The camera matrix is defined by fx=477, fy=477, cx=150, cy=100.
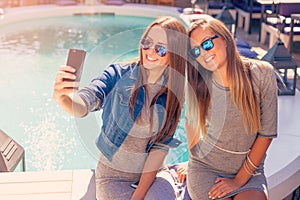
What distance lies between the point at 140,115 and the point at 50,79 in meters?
4.81

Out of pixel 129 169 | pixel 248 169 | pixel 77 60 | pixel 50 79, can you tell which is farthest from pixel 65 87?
pixel 50 79

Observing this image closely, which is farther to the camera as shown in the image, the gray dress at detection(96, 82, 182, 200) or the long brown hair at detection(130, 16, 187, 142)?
the gray dress at detection(96, 82, 182, 200)

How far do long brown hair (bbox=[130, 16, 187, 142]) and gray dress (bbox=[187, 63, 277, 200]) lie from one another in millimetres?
178

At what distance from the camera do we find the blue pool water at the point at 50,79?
442 centimetres

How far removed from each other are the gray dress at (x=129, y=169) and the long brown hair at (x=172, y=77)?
0.14 ft

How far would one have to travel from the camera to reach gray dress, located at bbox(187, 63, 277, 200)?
7.14 ft

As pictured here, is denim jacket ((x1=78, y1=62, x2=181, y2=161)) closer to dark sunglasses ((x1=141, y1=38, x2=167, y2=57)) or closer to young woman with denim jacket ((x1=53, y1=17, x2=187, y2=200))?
young woman with denim jacket ((x1=53, y1=17, x2=187, y2=200))

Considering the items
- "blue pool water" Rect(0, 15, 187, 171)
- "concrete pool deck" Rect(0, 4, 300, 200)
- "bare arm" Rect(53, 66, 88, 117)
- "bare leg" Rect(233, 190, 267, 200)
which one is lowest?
"blue pool water" Rect(0, 15, 187, 171)

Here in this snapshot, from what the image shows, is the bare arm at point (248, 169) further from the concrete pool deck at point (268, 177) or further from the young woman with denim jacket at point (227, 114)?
the concrete pool deck at point (268, 177)

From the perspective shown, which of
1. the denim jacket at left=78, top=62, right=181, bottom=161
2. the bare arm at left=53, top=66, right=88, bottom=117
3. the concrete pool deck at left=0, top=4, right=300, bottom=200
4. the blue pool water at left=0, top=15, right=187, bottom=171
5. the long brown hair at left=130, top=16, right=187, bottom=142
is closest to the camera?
the bare arm at left=53, top=66, right=88, bottom=117

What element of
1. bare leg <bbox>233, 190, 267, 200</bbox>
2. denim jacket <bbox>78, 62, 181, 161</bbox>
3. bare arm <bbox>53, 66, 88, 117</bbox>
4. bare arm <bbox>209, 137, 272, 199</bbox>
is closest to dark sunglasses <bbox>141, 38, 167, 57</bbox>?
denim jacket <bbox>78, 62, 181, 161</bbox>

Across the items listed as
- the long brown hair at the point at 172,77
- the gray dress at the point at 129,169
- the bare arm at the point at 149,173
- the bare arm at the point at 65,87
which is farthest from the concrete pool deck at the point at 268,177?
the bare arm at the point at 65,87

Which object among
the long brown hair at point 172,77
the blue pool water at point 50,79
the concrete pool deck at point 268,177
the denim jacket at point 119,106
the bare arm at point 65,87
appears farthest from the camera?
the blue pool water at point 50,79

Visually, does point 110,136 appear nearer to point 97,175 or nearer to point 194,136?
point 97,175
